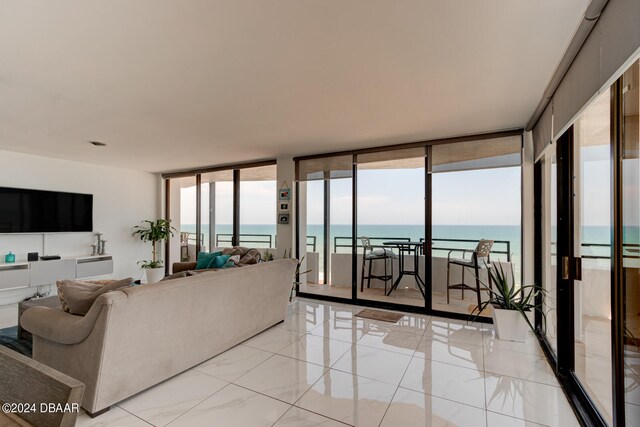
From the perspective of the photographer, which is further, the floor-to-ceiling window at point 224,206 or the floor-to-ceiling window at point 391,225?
the floor-to-ceiling window at point 224,206

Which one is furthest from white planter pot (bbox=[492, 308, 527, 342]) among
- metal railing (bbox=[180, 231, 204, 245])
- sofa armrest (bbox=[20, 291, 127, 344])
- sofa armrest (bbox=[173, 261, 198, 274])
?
metal railing (bbox=[180, 231, 204, 245])

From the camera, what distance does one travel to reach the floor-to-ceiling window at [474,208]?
3910 mm

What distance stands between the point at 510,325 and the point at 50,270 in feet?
21.5

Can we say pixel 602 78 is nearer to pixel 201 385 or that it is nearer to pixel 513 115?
pixel 513 115

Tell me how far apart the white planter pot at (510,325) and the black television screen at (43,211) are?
6754 mm

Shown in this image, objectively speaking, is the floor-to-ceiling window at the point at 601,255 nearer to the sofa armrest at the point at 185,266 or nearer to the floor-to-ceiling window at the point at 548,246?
the floor-to-ceiling window at the point at 548,246

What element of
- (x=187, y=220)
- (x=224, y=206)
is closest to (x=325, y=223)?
(x=224, y=206)

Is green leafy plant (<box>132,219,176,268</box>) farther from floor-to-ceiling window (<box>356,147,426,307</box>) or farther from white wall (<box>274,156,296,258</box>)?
floor-to-ceiling window (<box>356,147,426,307</box>)

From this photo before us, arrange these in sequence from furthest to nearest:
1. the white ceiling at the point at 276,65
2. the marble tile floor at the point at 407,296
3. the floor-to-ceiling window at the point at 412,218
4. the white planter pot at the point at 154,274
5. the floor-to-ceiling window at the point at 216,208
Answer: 1. the white planter pot at the point at 154,274
2. the floor-to-ceiling window at the point at 216,208
3. the marble tile floor at the point at 407,296
4. the floor-to-ceiling window at the point at 412,218
5. the white ceiling at the point at 276,65

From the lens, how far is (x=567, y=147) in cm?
250

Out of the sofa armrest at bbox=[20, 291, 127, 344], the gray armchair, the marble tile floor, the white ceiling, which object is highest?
the white ceiling

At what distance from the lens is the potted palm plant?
21.4 ft

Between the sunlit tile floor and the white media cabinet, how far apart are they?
3853 millimetres

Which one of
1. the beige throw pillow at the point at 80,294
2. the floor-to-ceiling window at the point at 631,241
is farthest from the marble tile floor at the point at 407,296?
the beige throw pillow at the point at 80,294
